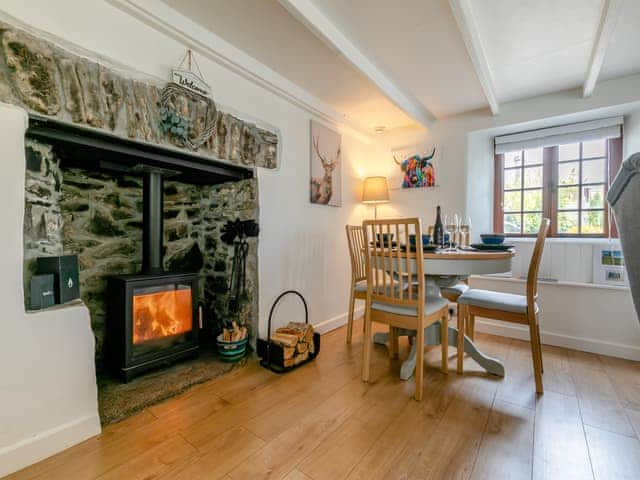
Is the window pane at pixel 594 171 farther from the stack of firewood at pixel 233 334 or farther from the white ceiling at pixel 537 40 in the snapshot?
the stack of firewood at pixel 233 334

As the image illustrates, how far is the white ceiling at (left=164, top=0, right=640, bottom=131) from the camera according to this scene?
1.69m

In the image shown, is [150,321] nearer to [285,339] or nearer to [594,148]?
[285,339]

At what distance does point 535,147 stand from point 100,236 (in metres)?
4.04

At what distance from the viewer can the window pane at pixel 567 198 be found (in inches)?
118

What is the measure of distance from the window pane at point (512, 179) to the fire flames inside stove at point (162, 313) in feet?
11.5

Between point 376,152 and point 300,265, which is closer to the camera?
point 300,265

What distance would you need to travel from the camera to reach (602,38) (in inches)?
71.4

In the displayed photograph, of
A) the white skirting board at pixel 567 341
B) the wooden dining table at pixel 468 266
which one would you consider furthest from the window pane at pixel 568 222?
the wooden dining table at pixel 468 266

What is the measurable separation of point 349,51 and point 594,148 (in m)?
2.72

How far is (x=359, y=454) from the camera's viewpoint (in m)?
1.30

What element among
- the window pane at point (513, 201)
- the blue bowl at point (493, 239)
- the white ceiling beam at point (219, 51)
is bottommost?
the blue bowl at point (493, 239)

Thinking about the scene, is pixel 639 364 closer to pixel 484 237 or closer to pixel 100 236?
pixel 484 237

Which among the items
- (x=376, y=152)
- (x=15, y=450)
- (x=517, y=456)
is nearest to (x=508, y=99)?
(x=376, y=152)

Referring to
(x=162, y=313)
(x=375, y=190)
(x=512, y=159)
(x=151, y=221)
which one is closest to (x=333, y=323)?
(x=375, y=190)
